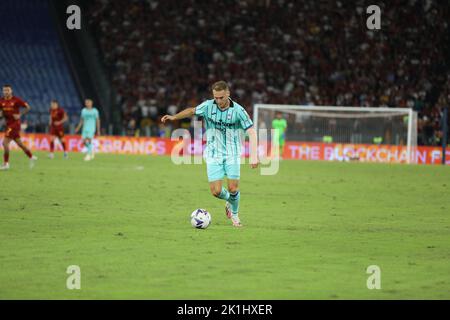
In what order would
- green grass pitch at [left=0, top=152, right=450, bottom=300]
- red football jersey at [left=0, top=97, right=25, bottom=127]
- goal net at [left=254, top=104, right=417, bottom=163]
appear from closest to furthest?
green grass pitch at [left=0, top=152, right=450, bottom=300], red football jersey at [left=0, top=97, right=25, bottom=127], goal net at [left=254, top=104, right=417, bottom=163]

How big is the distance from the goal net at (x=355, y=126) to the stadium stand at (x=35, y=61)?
420 inches

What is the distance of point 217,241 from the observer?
40.8 feet

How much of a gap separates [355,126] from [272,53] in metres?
8.60

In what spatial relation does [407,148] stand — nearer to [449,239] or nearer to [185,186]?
[185,186]

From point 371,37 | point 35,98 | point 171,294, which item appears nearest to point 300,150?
point 371,37

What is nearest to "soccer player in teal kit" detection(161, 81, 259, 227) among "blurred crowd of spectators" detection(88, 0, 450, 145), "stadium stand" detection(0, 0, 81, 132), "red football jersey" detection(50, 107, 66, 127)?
"red football jersey" detection(50, 107, 66, 127)

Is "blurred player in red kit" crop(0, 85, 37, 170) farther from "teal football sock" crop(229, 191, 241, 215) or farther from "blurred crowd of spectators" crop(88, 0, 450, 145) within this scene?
"blurred crowd of spectators" crop(88, 0, 450, 145)

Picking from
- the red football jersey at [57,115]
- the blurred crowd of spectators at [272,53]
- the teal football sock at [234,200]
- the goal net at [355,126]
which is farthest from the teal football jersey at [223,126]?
the blurred crowd of spectators at [272,53]

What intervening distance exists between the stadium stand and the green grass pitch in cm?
2105

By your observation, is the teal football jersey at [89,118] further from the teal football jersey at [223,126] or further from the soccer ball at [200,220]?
the soccer ball at [200,220]

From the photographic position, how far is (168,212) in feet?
54.0

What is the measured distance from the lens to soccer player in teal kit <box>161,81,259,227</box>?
14.0m

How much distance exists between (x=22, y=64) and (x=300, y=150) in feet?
50.2

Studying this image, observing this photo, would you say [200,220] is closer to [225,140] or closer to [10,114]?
[225,140]
